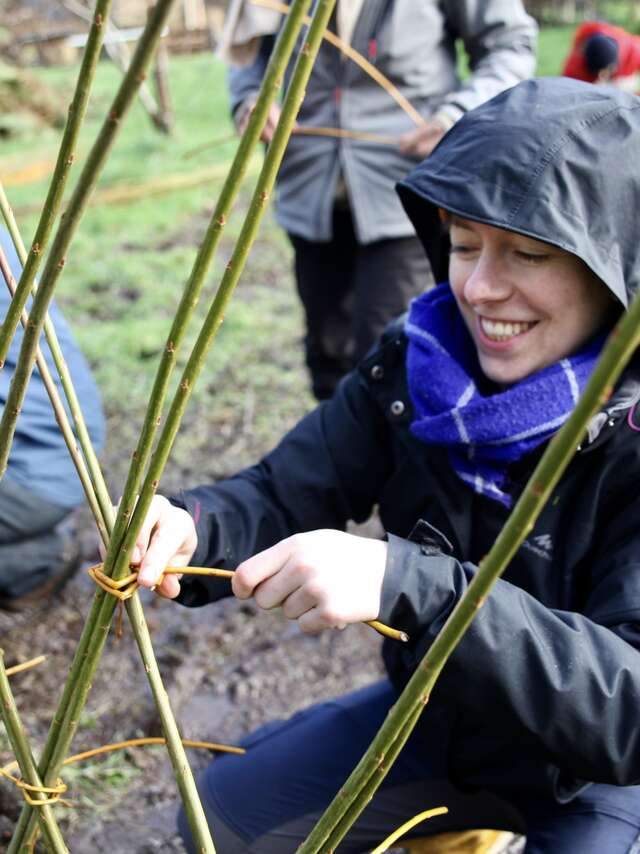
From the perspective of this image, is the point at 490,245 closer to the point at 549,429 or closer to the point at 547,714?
the point at 549,429

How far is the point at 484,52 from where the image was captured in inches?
105

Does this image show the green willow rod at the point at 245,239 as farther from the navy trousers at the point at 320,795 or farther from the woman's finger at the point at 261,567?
the navy trousers at the point at 320,795

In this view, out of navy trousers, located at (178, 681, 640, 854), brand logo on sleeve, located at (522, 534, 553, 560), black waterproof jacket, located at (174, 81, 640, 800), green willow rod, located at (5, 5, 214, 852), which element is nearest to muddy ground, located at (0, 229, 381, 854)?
navy trousers, located at (178, 681, 640, 854)

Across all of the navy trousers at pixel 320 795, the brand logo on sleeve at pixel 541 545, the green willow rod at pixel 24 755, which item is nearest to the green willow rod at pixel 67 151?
the green willow rod at pixel 24 755

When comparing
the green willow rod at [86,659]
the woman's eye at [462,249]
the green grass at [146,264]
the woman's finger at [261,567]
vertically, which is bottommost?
the green grass at [146,264]

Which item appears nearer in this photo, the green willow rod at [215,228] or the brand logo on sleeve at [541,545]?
the green willow rod at [215,228]

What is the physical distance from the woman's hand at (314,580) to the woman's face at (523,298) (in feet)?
1.66

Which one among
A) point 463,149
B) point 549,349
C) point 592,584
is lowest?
point 592,584

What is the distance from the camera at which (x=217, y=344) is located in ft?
14.9

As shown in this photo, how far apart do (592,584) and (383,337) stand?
1.97ft

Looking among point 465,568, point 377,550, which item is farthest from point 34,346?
point 465,568

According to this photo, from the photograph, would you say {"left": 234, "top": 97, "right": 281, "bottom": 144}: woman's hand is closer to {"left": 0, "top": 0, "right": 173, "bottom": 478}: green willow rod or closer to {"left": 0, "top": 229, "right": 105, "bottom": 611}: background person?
{"left": 0, "top": 229, "right": 105, "bottom": 611}: background person

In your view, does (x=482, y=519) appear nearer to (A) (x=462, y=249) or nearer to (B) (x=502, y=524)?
(B) (x=502, y=524)

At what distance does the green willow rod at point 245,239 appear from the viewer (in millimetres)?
834
